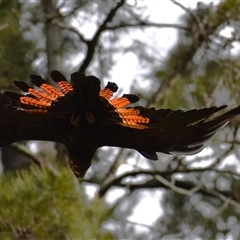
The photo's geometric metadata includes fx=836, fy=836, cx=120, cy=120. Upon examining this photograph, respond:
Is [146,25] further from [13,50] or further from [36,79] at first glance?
[36,79]

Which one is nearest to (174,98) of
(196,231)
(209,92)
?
(209,92)

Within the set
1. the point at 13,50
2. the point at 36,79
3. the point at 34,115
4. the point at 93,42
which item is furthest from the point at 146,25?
the point at 36,79

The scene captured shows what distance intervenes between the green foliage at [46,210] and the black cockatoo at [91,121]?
37 cm

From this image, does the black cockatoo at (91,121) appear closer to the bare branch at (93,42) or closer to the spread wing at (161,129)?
the spread wing at (161,129)

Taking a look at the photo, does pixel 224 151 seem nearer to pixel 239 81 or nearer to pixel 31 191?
pixel 239 81

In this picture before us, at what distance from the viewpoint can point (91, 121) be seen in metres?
2.05

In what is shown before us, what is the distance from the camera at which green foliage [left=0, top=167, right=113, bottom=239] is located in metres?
2.53

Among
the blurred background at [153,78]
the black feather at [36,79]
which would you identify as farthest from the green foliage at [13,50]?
the black feather at [36,79]

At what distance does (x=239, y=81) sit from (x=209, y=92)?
0.52 feet

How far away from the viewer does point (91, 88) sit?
1916 millimetres

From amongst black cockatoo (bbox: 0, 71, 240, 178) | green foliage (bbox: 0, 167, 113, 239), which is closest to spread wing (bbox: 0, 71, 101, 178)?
black cockatoo (bbox: 0, 71, 240, 178)

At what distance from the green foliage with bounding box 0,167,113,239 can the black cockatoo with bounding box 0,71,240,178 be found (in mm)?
375

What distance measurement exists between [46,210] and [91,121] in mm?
601

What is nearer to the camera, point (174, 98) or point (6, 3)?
point (6, 3)
